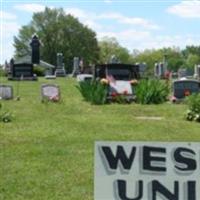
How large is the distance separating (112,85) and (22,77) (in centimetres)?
1954

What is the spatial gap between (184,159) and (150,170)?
197mm

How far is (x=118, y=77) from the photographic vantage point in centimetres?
2294

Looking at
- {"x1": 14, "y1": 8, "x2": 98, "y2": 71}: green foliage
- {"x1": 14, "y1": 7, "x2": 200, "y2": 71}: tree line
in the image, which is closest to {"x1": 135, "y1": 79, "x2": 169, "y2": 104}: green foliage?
{"x1": 14, "y1": 7, "x2": 200, "y2": 71}: tree line

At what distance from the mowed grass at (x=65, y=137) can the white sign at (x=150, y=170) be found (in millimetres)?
2919

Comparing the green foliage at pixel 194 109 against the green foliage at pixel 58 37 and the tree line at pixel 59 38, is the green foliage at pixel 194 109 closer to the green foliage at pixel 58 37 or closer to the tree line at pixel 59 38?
the tree line at pixel 59 38

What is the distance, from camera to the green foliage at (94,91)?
64.8ft

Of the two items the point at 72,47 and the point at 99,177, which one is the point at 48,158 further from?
the point at 72,47

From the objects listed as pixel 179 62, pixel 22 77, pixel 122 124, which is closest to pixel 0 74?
pixel 22 77

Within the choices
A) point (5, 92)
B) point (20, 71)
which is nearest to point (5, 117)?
point (5, 92)

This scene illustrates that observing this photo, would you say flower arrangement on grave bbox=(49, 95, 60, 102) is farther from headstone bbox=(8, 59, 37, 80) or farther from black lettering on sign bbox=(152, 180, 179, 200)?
headstone bbox=(8, 59, 37, 80)

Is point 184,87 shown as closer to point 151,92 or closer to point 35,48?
point 151,92

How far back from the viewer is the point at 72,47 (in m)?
100

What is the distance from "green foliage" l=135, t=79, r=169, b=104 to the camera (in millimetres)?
20203

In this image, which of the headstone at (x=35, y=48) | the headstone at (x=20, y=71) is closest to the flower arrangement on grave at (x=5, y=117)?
the headstone at (x=20, y=71)
